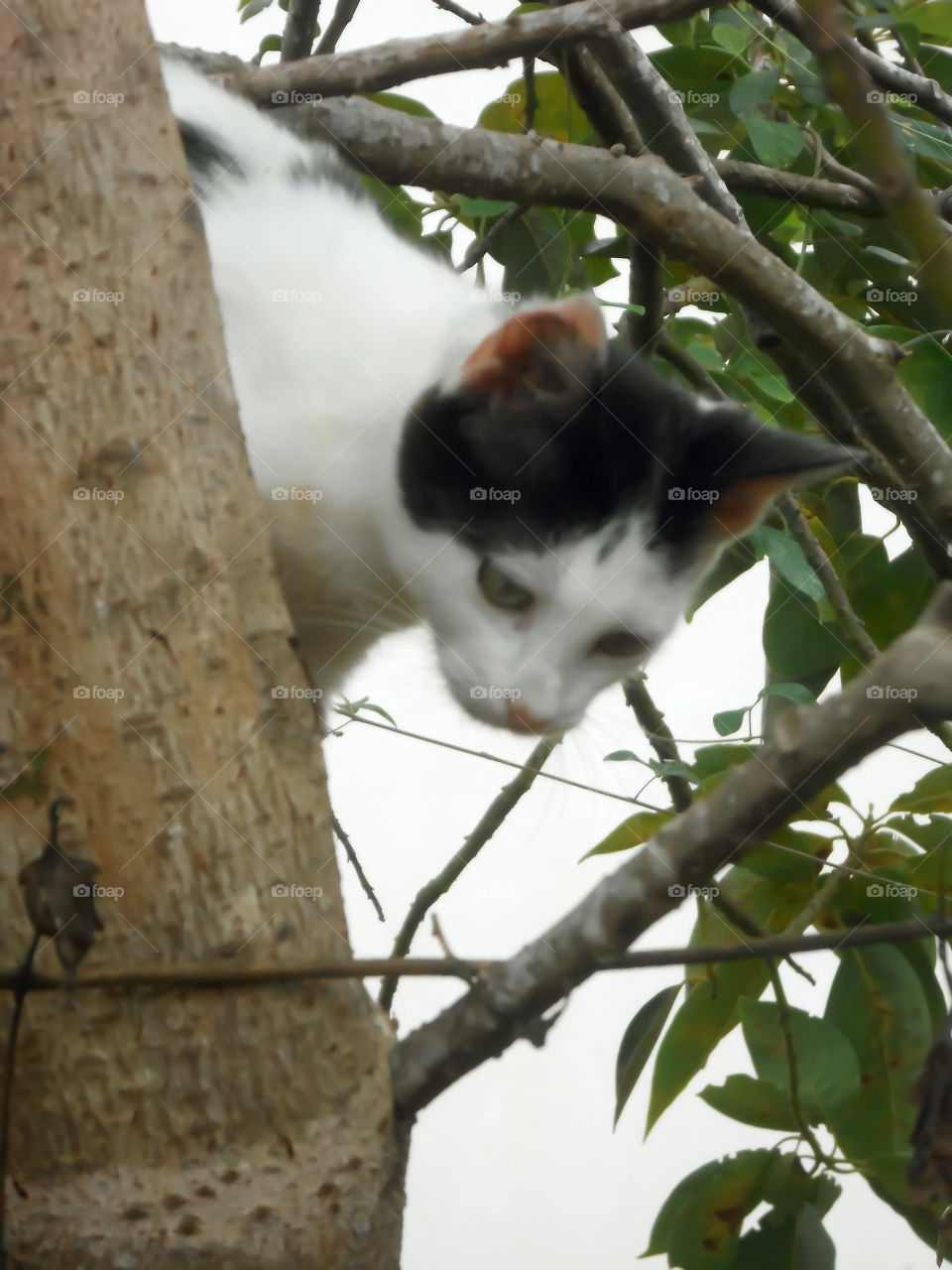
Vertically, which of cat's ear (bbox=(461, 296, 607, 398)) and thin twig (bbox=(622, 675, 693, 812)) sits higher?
cat's ear (bbox=(461, 296, 607, 398))

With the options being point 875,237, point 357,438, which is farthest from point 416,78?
point 875,237

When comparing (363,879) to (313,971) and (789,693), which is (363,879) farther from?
(313,971)

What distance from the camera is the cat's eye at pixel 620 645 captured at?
4.04 ft

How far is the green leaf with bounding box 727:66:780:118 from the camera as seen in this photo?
1.25 meters

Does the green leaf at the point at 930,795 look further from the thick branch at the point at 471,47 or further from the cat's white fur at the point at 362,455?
the thick branch at the point at 471,47

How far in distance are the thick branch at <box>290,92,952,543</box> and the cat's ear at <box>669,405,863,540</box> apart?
0.23 feet

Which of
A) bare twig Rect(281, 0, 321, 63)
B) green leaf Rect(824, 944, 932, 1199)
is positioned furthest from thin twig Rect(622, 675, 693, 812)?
bare twig Rect(281, 0, 321, 63)

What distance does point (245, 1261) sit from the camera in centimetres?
58

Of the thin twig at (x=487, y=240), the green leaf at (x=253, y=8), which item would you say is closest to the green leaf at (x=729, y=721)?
the thin twig at (x=487, y=240)

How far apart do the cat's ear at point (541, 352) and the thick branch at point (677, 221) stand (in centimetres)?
12

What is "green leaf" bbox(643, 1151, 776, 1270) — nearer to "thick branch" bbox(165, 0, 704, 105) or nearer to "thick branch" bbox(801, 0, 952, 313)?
"thick branch" bbox(801, 0, 952, 313)

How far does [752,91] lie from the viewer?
1.26 metres

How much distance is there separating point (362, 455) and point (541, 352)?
0.77 ft

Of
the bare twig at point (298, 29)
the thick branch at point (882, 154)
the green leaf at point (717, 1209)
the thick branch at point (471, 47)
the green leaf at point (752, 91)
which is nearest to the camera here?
the thick branch at point (882, 154)
